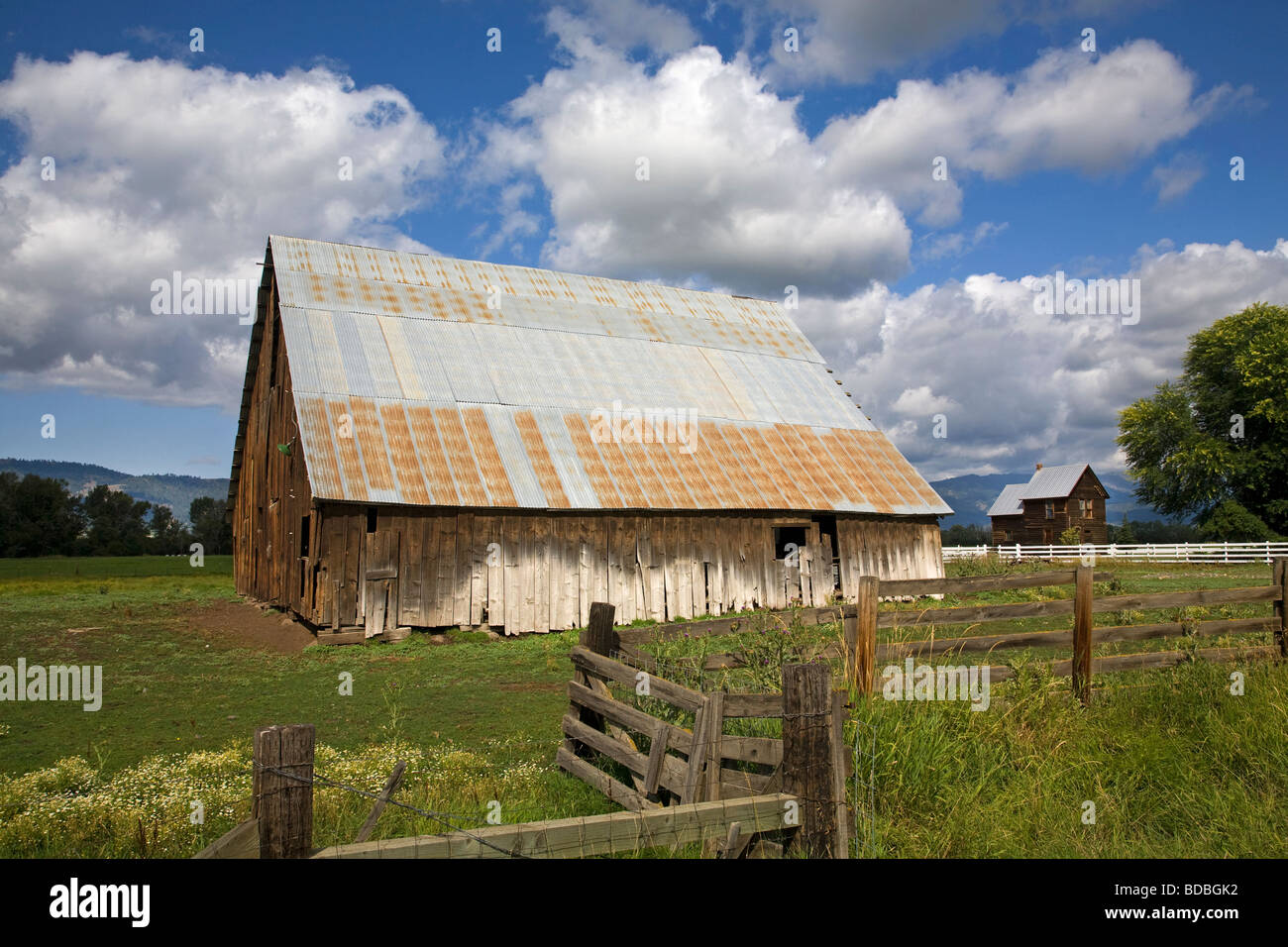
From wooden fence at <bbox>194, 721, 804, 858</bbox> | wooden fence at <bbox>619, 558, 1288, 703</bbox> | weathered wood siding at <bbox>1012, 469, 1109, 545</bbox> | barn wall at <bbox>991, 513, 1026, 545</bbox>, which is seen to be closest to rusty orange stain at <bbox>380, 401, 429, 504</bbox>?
wooden fence at <bbox>619, 558, 1288, 703</bbox>

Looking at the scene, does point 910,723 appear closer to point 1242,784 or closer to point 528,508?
point 1242,784

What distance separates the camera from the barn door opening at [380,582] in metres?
→ 18.3

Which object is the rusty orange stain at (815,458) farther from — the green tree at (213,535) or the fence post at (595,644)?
the green tree at (213,535)

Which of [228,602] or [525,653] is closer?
[525,653]

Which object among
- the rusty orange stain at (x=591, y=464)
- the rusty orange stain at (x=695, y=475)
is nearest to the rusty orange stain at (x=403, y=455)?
the rusty orange stain at (x=591, y=464)

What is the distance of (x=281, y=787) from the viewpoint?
3895 mm

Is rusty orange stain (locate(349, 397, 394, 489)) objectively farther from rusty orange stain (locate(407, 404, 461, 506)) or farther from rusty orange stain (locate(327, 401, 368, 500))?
rusty orange stain (locate(407, 404, 461, 506))

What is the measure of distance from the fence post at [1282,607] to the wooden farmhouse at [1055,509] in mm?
53235

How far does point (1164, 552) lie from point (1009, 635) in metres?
42.1

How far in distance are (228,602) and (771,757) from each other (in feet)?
83.0

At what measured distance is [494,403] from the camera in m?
22.3

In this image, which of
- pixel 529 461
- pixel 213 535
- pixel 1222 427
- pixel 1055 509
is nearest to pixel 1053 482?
pixel 1055 509
